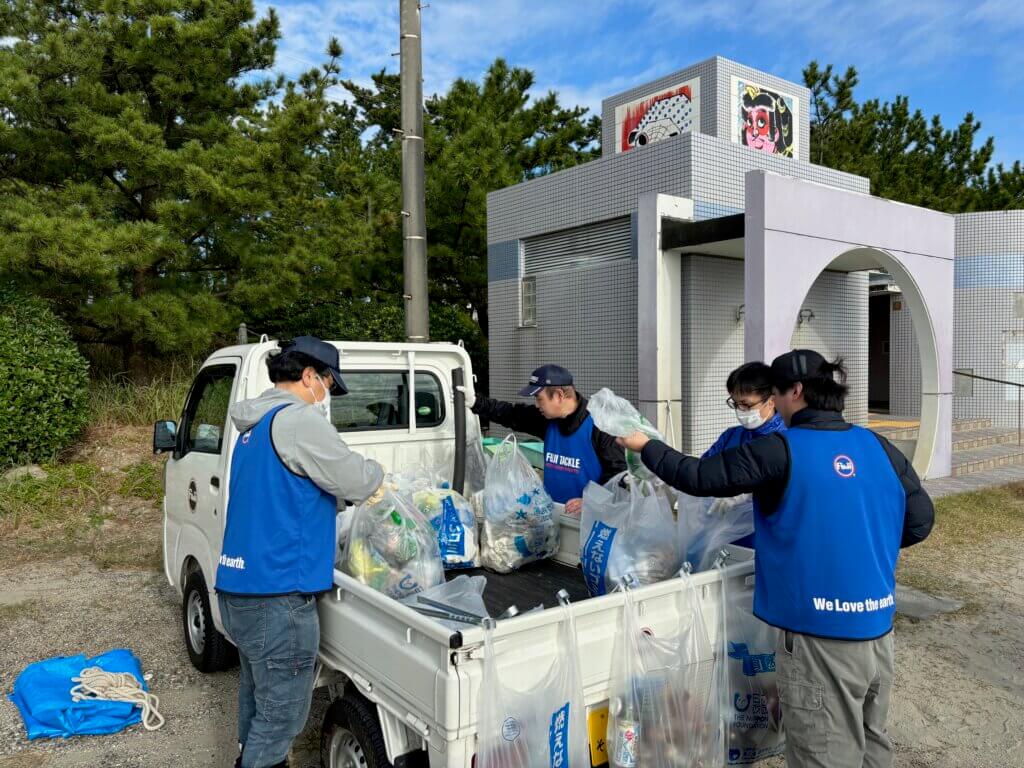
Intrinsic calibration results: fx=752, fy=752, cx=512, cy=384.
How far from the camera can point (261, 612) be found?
251cm

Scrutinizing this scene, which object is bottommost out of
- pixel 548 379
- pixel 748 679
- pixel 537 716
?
pixel 748 679

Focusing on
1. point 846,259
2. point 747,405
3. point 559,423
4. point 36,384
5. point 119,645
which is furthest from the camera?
point 846,259

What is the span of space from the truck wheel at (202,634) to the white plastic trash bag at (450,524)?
1399mm

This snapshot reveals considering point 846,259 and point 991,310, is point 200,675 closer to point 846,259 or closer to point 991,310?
point 846,259

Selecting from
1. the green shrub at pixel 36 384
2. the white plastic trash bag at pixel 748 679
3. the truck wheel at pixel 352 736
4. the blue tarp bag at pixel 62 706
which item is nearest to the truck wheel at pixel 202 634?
the blue tarp bag at pixel 62 706

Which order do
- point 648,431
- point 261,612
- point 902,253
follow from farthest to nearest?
point 902,253 < point 648,431 < point 261,612

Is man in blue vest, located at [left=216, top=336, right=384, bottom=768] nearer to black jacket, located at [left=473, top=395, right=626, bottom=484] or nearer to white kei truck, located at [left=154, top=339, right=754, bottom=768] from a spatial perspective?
white kei truck, located at [left=154, top=339, right=754, bottom=768]

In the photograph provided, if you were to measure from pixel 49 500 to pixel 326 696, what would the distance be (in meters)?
5.27

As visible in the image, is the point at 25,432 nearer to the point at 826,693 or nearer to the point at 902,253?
the point at 826,693

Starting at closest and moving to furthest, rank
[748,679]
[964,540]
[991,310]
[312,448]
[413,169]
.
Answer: [312,448] → [748,679] → [964,540] → [413,169] → [991,310]

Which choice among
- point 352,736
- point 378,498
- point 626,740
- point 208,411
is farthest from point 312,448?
point 208,411

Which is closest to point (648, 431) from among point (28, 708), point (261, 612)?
point (261, 612)

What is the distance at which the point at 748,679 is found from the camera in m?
2.62

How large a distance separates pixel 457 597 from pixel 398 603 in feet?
1.28
